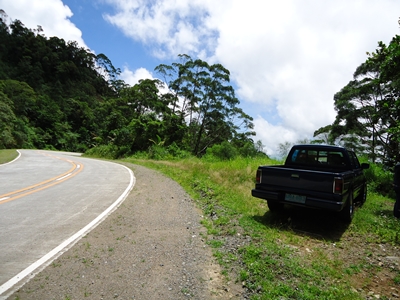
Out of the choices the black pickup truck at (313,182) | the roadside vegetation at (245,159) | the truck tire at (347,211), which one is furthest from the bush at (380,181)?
the truck tire at (347,211)

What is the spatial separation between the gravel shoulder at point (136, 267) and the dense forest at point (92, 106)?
21387 mm

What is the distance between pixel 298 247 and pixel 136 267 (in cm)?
302

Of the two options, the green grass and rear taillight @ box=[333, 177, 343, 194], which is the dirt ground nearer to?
rear taillight @ box=[333, 177, 343, 194]

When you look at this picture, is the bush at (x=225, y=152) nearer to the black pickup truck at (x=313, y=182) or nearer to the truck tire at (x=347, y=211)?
the black pickup truck at (x=313, y=182)

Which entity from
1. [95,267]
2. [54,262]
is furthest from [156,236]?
[54,262]

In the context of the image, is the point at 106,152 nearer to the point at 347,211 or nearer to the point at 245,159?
the point at 245,159

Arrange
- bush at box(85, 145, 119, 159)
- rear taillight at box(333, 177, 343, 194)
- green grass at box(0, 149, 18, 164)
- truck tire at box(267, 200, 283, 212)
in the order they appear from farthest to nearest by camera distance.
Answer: bush at box(85, 145, 119, 159) < green grass at box(0, 149, 18, 164) < truck tire at box(267, 200, 283, 212) < rear taillight at box(333, 177, 343, 194)

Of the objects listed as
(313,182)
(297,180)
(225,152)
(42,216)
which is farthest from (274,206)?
(225,152)

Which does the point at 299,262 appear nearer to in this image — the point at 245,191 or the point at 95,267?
the point at 95,267

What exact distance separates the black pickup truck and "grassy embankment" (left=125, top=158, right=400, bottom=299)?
0.59 m

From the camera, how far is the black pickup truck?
5297mm

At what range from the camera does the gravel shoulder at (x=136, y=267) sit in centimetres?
304

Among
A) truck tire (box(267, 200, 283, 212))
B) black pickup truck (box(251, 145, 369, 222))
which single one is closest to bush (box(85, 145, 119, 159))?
truck tire (box(267, 200, 283, 212))

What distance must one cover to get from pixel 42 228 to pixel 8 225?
0.74 m
